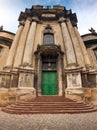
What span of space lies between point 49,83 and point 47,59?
3325mm

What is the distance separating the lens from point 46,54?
55.7 ft

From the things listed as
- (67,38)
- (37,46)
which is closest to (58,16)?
(67,38)

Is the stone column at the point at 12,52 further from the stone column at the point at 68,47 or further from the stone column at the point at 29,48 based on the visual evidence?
the stone column at the point at 68,47

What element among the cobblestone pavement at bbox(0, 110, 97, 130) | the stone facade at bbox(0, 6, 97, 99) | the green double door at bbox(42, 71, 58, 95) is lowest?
the cobblestone pavement at bbox(0, 110, 97, 130)

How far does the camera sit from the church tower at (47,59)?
14.2m

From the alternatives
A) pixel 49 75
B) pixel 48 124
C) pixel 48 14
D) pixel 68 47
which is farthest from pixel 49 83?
pixel 48 14

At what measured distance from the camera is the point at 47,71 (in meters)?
16.6

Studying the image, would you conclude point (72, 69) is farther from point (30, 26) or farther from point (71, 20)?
point (71, 20)

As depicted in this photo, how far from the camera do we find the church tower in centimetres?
1416

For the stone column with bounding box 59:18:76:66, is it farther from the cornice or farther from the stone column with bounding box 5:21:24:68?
the stone column with bounding box 5:21:24:68

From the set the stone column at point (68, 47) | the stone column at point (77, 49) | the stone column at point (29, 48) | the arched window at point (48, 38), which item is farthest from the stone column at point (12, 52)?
the stone column at point (77, 49)

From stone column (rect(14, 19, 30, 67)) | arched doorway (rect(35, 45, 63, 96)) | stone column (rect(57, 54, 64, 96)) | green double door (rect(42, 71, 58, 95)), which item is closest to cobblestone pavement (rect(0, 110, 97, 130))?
stone column (rect(57, 54, 64, 96))

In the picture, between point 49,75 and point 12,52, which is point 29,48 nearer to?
point 12,52

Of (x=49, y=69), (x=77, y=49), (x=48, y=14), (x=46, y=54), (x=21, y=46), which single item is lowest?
(x=49, y=69)
